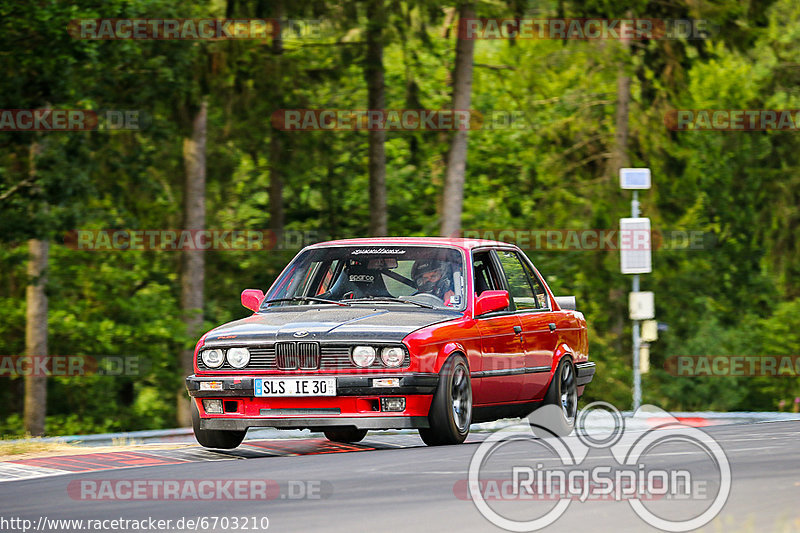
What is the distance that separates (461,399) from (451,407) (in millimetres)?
298

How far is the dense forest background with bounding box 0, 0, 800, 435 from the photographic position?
93.8 ft

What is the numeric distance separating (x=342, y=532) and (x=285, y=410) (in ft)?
12.9

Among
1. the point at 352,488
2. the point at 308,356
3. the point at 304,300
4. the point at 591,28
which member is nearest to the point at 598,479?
the point at 352,488

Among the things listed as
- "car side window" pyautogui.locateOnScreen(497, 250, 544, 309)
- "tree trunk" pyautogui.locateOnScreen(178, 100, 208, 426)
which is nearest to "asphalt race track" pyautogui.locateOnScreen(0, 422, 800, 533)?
"car side window" pyautogui.locateOnScreen(497, 250, 544, 309)

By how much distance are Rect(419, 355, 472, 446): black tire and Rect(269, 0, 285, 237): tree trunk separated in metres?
22.5

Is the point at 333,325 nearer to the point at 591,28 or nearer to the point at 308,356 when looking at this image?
the point at 308,356

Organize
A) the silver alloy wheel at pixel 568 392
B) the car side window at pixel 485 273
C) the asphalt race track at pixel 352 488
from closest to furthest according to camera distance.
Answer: the asphalt race track at pixel 352 488, the car side window at pixel 485 273, the silver alloy wheel at pixel 568 392

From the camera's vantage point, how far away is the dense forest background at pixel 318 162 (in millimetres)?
28594

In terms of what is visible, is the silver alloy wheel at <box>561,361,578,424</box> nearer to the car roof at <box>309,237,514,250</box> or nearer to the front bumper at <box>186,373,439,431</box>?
the car roof at <box>309,237,514,250</box>

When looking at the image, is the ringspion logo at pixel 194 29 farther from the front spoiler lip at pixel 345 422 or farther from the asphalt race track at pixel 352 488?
the asphalt race track at pixel 352 488

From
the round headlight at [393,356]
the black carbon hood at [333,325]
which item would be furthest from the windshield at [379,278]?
the round headlight at [393,356]

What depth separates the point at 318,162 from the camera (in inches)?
1415

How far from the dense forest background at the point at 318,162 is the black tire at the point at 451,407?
1547cm

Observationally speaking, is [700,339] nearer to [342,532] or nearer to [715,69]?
[715,69]
